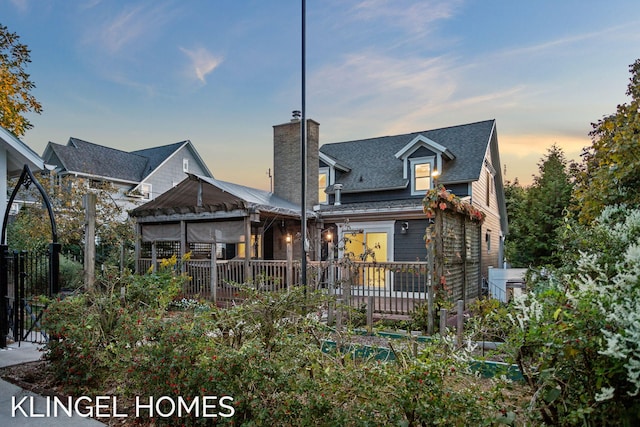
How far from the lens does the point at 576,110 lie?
512 inches

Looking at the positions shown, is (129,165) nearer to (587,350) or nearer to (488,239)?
(488,239)

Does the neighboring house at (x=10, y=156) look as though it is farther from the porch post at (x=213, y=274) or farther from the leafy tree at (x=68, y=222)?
the leafy tree at (x=68, y=222)

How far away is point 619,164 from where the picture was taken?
185 inches

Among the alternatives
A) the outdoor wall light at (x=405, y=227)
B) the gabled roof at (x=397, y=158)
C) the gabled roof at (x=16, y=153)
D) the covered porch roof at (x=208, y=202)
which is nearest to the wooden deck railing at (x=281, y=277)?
the covered porch roof at (x=208, y=202)

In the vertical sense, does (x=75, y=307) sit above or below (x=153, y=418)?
above

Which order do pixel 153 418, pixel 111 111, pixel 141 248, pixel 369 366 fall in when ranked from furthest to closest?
pixel 111 111 → pixel 141 248 → pixel 153 418 → pixel 369 366

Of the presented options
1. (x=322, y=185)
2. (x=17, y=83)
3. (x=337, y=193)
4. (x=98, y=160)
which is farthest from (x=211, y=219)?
(x=98, y=160)

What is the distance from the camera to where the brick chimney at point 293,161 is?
50.8ft

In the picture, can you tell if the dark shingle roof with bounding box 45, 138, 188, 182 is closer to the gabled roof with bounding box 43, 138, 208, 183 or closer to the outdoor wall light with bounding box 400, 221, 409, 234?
the gabled roof with bounding box 43, 138, 208, 183

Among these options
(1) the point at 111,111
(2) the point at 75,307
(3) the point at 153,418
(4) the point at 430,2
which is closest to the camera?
(3) the point at 153,418

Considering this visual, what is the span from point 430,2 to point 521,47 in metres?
3.05

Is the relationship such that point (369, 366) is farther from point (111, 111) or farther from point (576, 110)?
point (111, 111)

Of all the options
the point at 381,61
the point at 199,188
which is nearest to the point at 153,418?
the point at 199,188

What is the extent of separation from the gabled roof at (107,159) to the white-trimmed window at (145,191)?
1.42 feet
